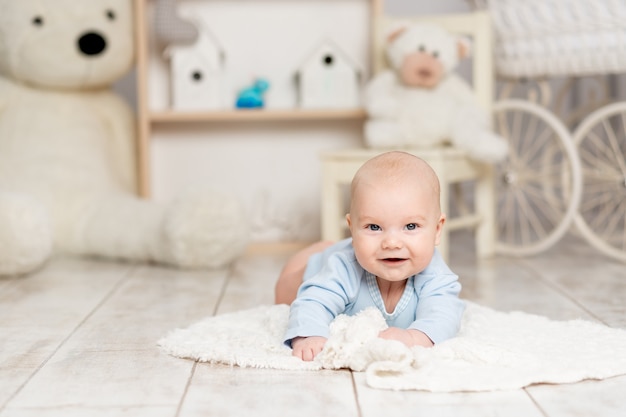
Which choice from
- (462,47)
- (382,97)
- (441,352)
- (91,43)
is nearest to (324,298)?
(441,352)

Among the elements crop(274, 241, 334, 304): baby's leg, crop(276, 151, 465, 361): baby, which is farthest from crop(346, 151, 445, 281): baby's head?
crop(274, 241, 334, 304): baby's leg

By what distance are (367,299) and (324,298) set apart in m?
0.07

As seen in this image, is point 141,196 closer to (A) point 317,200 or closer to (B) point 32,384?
(A) point 317,200

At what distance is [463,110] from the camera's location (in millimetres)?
2326

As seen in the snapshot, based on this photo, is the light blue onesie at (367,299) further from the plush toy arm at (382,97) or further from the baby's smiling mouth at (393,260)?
the plush toy arm at (382,97)

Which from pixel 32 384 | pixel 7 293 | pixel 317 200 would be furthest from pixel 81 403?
pixel 317 200

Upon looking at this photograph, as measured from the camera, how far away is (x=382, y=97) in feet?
7.70

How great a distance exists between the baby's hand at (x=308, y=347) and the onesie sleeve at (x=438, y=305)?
13cm

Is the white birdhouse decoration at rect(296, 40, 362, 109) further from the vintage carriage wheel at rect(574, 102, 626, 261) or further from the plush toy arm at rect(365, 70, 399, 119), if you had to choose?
the vintage carriage wheel at rect(574, 102, 626, 261)

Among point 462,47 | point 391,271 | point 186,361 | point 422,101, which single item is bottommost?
point 186,361

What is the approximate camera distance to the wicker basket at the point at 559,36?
211 cm

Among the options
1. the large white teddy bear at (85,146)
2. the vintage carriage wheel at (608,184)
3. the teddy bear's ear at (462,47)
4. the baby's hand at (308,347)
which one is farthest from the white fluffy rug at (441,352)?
the teddy bear's ear at (462,47)

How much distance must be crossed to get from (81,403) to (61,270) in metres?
1.11

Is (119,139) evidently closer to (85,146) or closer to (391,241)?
(85,146)
